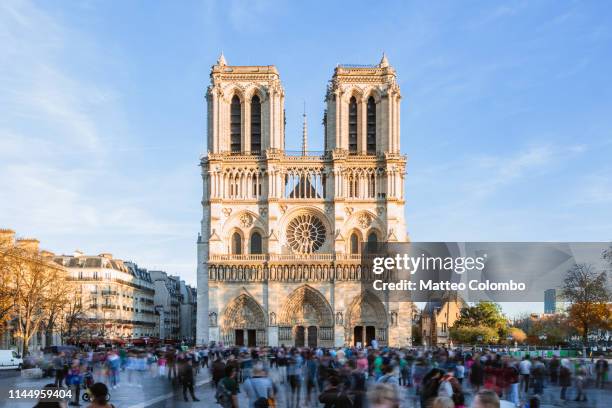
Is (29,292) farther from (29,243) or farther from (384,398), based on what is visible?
(384,398)

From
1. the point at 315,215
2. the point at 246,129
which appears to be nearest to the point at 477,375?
the point at 315,215

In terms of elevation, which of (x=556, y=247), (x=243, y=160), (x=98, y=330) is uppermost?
(x=243, y=160)

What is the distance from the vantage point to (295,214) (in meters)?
71.9

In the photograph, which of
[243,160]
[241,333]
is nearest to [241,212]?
[243,160]

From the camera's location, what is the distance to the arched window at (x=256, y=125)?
73500 millimetres

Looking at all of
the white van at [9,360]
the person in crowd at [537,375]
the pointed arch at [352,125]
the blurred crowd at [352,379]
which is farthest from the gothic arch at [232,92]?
the person in crowd at [537,375]

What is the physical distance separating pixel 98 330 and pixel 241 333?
20921 mm

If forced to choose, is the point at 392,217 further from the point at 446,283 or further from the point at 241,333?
the point at 241,333

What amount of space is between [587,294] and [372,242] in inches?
701

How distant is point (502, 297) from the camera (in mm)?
57031

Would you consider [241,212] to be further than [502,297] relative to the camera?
Yes

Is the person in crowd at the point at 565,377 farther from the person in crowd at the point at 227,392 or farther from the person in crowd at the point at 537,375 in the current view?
the person in crowd at the point at 227,392

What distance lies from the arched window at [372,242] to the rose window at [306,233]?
3.83 meters

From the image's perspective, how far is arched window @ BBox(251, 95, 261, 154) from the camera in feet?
241
